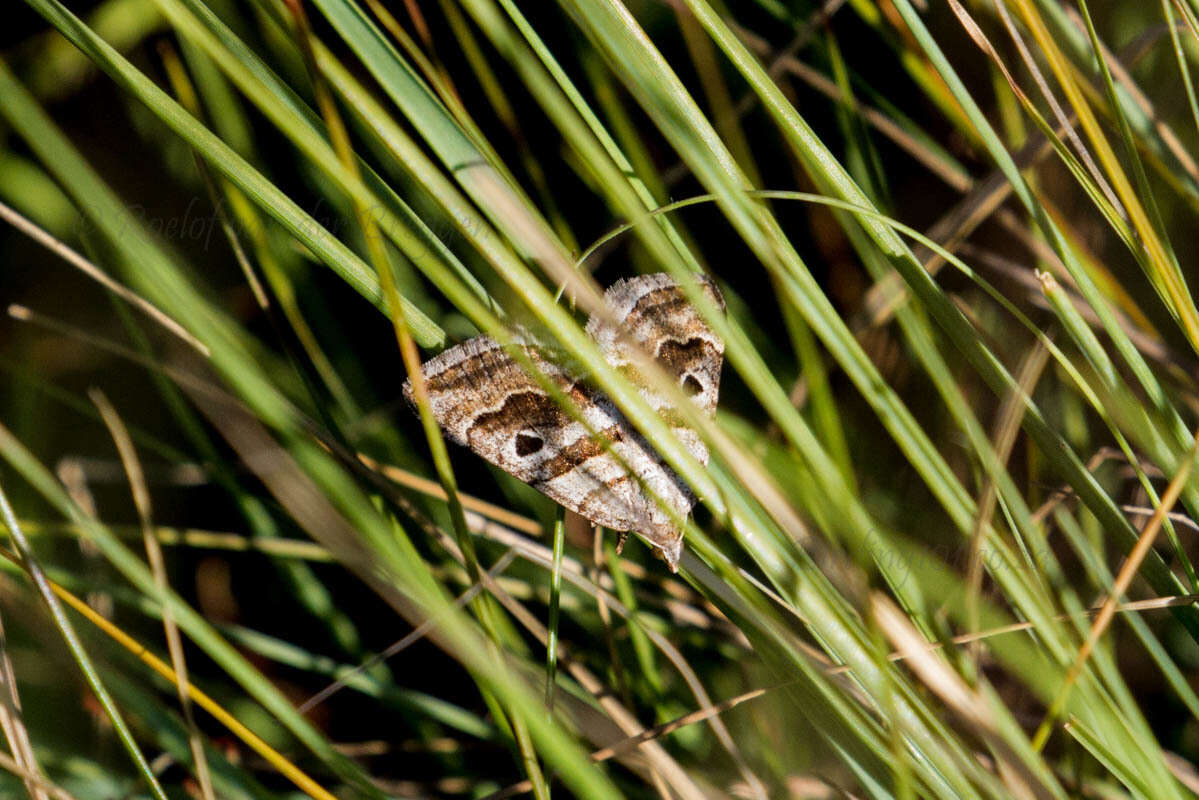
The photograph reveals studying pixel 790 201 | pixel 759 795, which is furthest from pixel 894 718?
pixel 790 201

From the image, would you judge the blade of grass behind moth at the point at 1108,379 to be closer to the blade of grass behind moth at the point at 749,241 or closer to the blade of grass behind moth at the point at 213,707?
the blade of grass behind moth at the point at 749,241

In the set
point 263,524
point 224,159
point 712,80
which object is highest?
point 224,159

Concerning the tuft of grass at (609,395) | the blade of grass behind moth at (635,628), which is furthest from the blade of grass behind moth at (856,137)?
the blade of grass behind moth at (635,628)

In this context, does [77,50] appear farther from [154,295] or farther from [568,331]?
[568,331]

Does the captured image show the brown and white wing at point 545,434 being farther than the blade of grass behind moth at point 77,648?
Yes

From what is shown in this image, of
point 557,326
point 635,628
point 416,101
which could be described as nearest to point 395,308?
point 557,326

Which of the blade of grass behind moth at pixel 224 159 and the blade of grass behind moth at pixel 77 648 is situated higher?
the blade of grass behind moth at pixel 224 159

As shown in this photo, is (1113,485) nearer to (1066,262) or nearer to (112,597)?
(1066,262)

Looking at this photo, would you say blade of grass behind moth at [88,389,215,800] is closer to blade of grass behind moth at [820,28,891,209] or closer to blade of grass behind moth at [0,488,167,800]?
blade of grass behind moth at [0,488,167,800]
